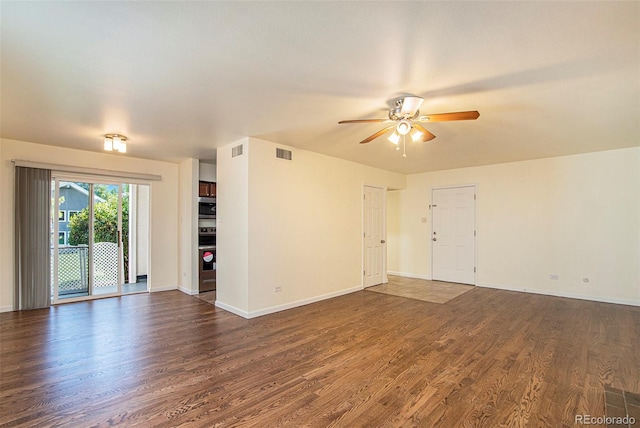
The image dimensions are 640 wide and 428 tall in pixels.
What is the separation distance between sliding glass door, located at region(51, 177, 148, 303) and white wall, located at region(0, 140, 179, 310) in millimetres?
418

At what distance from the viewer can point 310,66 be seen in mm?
2344

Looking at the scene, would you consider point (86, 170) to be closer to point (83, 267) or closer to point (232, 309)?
point (83, 267)

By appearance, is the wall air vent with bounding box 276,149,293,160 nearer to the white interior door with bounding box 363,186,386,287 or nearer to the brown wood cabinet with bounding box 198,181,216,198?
the white interior door with bounding box 363,186,386,287

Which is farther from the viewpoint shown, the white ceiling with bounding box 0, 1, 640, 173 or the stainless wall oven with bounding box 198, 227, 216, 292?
the stainless wall oven with bounding box 198, 227, 216, 292

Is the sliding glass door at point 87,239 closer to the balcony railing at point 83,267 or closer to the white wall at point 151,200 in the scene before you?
the balcony railing at point 83,267

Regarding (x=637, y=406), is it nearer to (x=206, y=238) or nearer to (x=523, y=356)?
(x=523, y=356)

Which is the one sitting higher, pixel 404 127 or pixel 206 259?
pixel 404 127

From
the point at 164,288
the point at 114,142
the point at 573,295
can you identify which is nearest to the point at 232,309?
the point at 164,288

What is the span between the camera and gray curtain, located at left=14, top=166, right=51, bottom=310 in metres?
4.59

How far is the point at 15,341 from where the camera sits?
3398 millimetres

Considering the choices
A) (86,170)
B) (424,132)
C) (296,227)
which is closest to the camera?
(424,132)

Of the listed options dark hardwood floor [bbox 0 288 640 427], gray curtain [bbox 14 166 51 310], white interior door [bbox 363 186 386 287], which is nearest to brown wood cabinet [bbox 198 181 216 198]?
gray curtain [bbox 14 166 51 310]

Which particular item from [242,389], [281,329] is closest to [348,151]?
[281,329]

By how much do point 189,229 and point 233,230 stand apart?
6.20 ft
